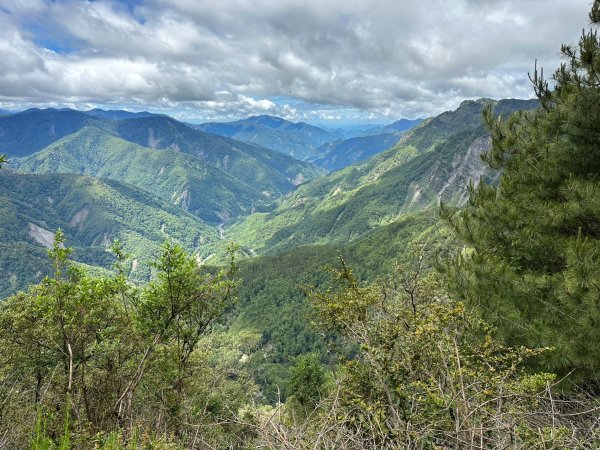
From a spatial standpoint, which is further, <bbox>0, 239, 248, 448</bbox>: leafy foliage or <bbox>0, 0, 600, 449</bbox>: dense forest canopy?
<bbox>0, 239, 248, 448</bbox>: leafy foliage

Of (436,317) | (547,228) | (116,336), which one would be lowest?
(116,336)

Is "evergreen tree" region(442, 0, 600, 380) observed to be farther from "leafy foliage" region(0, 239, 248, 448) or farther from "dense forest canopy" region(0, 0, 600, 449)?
"leafy foliage" region(0, 239, 248, 448)

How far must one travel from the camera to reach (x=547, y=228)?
12555mm

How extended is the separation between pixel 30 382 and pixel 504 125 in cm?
2811

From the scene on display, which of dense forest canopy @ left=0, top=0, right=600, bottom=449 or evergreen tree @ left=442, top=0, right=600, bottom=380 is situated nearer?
dense forest canopy @ left=0, top=0, right=600, bottom=449

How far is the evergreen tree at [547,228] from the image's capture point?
9.91m

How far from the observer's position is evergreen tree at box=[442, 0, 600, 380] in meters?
9.91

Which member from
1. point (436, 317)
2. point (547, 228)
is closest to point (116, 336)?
point (436, 317)

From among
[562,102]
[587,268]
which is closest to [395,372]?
[587,268]

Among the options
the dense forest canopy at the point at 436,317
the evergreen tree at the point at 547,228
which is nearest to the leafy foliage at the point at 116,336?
the dense forest canopy at the point at 436,317

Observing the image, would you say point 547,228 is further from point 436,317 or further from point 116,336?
point 116,336

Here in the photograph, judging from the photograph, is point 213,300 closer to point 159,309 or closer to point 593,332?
point 159,309

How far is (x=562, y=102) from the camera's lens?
42.5 ft

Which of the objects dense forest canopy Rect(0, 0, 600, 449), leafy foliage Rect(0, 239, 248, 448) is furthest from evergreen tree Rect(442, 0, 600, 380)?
leafy foliage Rect(0, 239, 248, 448)
